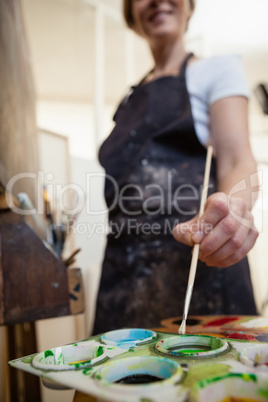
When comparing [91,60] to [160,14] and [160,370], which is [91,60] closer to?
[160,14]

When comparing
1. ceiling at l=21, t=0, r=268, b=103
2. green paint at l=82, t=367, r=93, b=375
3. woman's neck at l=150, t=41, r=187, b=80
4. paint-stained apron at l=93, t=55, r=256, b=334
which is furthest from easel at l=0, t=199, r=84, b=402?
ceiling at l=21, t=0, r=268, b=103

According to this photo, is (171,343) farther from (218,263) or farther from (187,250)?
(187,250)

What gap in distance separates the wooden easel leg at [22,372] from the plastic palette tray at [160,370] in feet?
2.00

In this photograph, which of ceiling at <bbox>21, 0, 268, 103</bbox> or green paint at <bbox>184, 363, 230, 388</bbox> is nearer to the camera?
green paint at <bbox>184, 363, 230, 388</bbox>

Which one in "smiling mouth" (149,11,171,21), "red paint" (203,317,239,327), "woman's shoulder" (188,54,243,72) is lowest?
"red paint" (203,317,239,327)

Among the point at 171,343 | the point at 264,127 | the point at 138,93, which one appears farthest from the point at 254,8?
the point at 171,343

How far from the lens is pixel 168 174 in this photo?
0.78 metres

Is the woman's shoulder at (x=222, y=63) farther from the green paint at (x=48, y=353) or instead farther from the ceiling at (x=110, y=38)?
the ceiling at (x=110, y=38)

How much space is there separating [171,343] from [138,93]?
740 mm

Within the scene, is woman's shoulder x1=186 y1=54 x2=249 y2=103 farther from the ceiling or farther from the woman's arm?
the ceiling

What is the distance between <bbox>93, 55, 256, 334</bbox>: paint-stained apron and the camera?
720mm

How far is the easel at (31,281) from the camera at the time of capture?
2.04 feet

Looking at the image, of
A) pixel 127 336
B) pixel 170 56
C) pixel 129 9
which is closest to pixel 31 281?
pixel 127 336

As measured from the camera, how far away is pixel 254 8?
196cm
